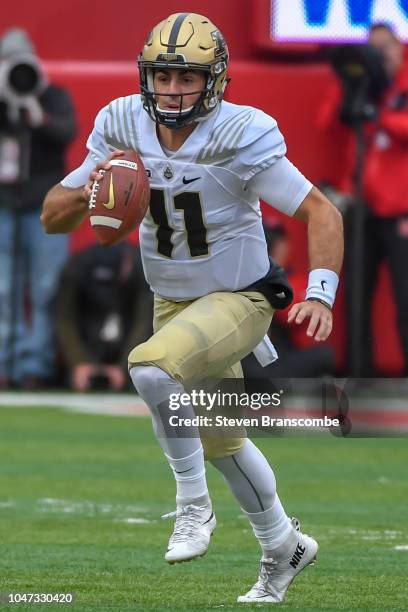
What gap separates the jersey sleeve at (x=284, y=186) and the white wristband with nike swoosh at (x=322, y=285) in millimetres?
216

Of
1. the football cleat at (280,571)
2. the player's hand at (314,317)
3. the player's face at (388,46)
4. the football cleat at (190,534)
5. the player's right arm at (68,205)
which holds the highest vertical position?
the player's right arm at (68,205)

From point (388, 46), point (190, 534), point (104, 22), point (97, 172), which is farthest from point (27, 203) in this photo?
point (190, 534)

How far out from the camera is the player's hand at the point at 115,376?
11.4 metres

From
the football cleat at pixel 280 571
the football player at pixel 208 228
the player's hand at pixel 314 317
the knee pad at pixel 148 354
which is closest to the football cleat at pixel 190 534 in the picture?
the football player at pixel 208 228

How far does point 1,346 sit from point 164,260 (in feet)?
20.8

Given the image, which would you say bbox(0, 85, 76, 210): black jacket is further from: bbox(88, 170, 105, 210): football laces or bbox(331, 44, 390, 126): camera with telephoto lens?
bbox(88, 170, 105, 210): football laces

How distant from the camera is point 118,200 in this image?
4.98 m

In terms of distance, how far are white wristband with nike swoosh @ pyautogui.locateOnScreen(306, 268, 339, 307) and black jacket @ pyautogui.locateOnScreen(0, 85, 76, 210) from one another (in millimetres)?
6055

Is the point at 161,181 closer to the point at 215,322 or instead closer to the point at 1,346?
the point at 215,322

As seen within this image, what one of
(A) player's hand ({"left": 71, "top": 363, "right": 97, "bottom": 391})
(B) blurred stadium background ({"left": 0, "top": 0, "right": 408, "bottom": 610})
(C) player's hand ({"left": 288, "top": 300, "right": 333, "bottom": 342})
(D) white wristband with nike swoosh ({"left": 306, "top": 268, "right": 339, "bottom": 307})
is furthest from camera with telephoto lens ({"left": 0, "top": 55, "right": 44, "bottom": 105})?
(C) player's hand ({"left": 288, "top": 300, "right": 333, "bottom": 342})

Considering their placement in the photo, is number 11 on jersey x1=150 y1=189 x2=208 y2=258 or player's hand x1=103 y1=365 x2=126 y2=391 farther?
player's hand x1=103 y1=365 x2=126 y2=391

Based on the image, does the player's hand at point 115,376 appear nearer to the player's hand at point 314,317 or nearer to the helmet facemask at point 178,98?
the helmet facemask at point 178,98

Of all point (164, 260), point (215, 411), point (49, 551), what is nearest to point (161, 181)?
point (164, 260)

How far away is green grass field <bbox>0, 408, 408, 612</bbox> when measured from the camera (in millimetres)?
5367
